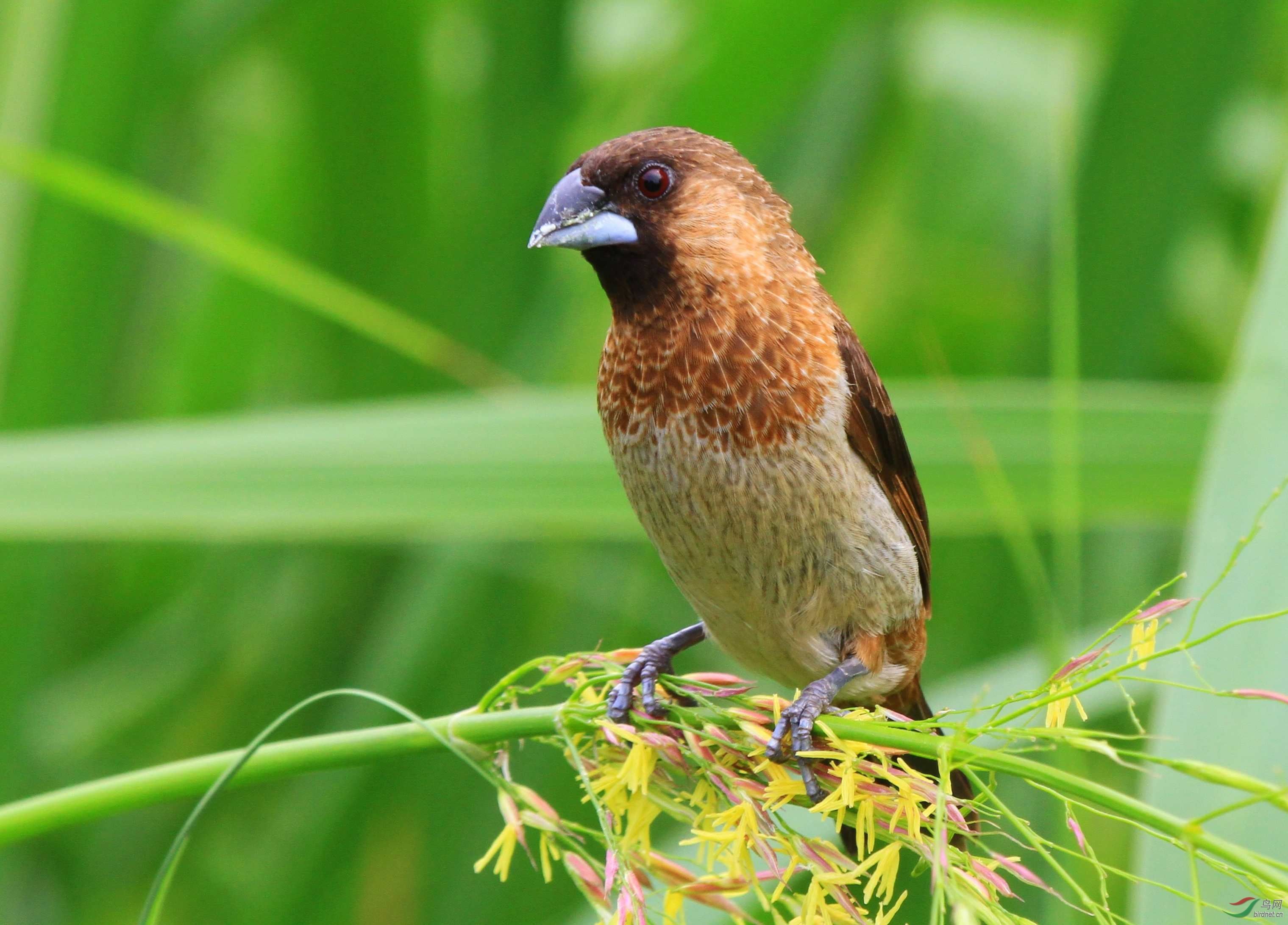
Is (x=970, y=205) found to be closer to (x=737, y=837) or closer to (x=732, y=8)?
(x=732, y=8)

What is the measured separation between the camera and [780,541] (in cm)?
186

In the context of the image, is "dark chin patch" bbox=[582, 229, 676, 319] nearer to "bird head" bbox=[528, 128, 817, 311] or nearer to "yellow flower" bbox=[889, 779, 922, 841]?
"bird head" bbox=[528, 128, 817, 311]

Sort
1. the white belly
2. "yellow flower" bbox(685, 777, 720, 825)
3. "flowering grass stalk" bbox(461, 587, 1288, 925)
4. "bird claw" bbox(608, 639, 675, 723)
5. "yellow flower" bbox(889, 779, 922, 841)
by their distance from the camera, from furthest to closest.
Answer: the white belly
"bird claw" bbox(608, 639, 675, 723)
"yellow flower" bbox(685, 777, 720, 825)
"yellow flower" bbox(889, 779, 922, 841)
"flowering grass stalk" bbox(461, 587, 1288, 925)

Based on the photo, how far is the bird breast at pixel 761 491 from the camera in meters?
1.82

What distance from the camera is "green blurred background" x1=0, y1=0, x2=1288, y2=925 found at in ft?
6.44

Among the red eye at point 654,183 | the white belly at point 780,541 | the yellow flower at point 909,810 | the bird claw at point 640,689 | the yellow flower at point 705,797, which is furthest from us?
the red eye at point 654,183

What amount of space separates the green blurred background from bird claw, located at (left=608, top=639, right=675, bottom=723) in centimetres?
38

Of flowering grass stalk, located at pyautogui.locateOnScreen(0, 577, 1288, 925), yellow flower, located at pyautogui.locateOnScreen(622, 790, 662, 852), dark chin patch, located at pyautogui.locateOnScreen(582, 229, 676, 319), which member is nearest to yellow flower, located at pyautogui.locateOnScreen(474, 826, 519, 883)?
flowering grass stalk, located at pyautogui.locateOnScreen(0, 577, 1288, 925)

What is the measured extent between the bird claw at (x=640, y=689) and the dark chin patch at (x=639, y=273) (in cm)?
47

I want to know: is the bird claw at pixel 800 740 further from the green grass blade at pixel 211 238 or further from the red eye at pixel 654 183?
the green grass blade at pixel 211 238

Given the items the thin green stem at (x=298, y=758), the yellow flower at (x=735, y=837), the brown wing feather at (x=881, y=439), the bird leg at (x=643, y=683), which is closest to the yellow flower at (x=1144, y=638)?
the thin green stem at (x=298, y=758)

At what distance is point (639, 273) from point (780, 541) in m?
0.42

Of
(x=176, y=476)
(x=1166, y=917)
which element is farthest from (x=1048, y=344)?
(x=176, y=476)

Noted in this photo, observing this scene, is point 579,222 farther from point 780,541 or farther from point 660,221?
point 780,541
